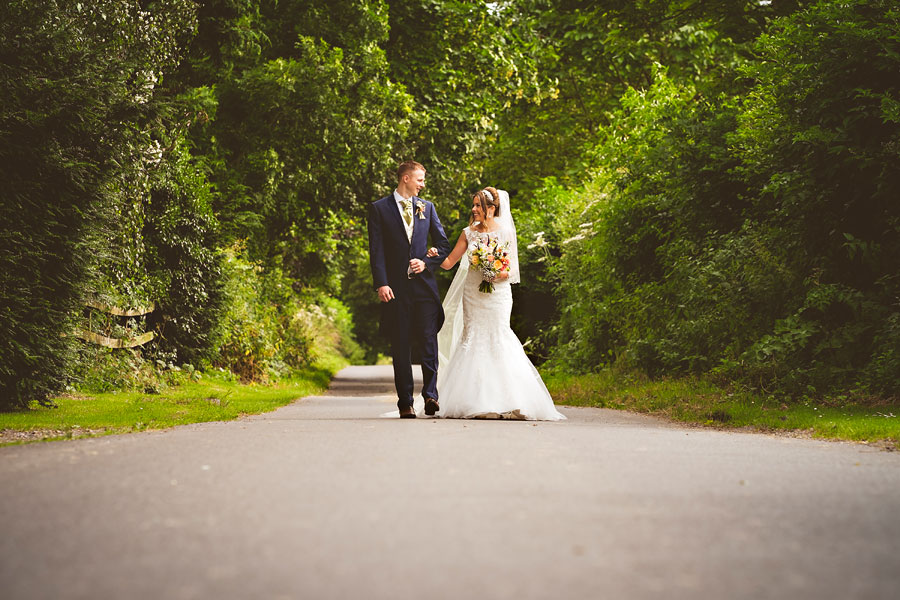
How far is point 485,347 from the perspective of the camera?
11.5 m

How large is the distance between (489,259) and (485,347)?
3.24 ft

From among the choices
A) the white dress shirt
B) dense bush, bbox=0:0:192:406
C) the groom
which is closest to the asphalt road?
dense bush, bbox=0:0:192:406

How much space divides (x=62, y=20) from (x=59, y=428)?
13.8 ft

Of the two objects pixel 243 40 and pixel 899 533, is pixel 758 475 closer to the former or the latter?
pixel 899 533

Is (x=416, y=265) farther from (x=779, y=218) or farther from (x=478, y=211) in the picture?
(x=779, y=218)

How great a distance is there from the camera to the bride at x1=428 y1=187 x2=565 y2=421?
435 inches

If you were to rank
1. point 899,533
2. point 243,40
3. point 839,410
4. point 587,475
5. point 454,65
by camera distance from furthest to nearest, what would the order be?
point 454,65 < point 243,40 < point 839,410 < point 587,475 < point 899,533

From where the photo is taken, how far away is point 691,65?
2831cm

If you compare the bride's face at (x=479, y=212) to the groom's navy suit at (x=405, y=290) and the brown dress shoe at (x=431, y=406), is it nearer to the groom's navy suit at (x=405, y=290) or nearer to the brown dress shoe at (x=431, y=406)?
the groom's navy suit at (x=405, y=290)

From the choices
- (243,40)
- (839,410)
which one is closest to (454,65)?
(243,40)

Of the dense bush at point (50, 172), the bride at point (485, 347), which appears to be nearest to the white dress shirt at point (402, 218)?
the bride at point (485, 347)

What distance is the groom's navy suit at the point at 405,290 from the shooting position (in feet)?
35.2

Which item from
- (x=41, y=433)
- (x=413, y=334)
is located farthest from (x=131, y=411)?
(x=413, y=334)

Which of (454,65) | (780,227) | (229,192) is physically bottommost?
(780,227)
